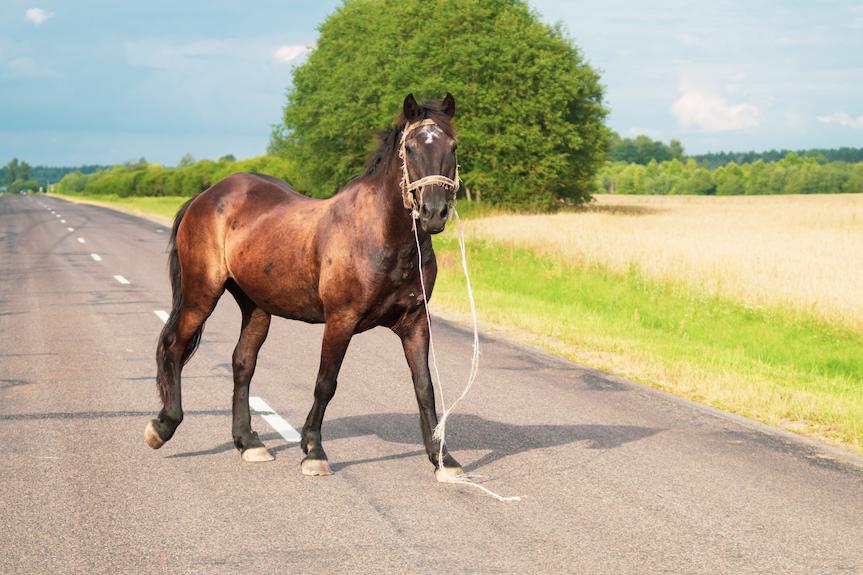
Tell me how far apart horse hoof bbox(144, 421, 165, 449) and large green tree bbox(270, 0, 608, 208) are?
42.3 m

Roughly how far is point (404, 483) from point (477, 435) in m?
1.46

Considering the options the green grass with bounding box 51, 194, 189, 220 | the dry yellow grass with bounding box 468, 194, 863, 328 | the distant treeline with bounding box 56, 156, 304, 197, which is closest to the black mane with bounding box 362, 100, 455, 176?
the dry yellow grass with bounding box 468, 194, 863, 328

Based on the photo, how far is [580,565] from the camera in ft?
14.6

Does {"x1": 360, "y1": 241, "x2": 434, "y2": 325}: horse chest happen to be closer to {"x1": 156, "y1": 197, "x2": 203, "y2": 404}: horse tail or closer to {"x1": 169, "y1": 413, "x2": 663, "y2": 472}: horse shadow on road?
{"x1": 169, "y1": 413, "x2": 663, "y2": 472}: horse shadow on road

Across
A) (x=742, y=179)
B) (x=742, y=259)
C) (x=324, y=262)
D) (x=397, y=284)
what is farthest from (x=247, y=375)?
(x=742, y=179)

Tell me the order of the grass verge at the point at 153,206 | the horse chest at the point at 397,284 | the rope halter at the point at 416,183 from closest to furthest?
the rope halter at the point at 416,183
the horse chest at the point at 397,284
the grass verge at the point at 153,206

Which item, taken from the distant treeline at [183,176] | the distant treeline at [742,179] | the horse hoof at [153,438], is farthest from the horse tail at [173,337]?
the distant treeline at [742,179]

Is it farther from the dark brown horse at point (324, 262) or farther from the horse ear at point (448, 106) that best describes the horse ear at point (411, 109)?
the horse ear at point (448, 106)

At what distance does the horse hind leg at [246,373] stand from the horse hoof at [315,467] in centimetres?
52

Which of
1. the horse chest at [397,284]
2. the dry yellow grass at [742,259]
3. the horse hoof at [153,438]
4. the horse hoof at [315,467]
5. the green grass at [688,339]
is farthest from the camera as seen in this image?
the dry yellow grass at [742,259]

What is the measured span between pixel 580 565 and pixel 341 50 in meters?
63.1

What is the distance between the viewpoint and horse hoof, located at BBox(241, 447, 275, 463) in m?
6.40

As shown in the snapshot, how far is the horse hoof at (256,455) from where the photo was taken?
21.0 feet

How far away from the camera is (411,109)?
5477 millimetres
